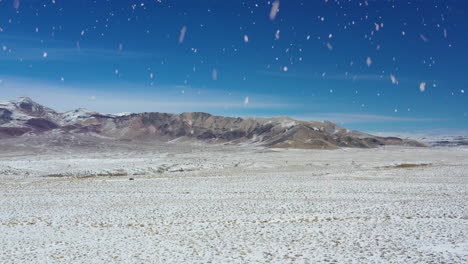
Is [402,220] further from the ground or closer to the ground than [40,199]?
A: further from the ground

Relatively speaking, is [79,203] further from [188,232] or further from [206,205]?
[188,232]

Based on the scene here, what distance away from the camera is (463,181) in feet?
118

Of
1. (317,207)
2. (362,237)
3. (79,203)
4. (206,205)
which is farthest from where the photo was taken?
(79,203)

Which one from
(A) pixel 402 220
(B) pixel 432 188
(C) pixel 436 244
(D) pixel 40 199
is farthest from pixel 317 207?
(D) pixel 40 199

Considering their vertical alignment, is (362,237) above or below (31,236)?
above

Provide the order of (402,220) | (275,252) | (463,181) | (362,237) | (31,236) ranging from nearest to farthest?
(275,252), (362,237), (31,236), (402,220), (463,181)

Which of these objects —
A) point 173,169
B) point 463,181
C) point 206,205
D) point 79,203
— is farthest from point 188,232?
point 173,169

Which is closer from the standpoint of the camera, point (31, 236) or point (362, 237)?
point (362, 237)

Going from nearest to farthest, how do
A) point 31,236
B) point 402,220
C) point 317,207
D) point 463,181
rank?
1. point 31,236
2. point 402,220
3. point 317,207
4. point 463,181

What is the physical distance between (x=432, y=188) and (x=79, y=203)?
93.9ft

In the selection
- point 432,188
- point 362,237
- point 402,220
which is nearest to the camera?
point 362,237

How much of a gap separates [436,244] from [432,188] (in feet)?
63.4

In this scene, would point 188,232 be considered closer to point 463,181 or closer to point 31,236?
point 31,236

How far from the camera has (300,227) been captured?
58.6 ft
